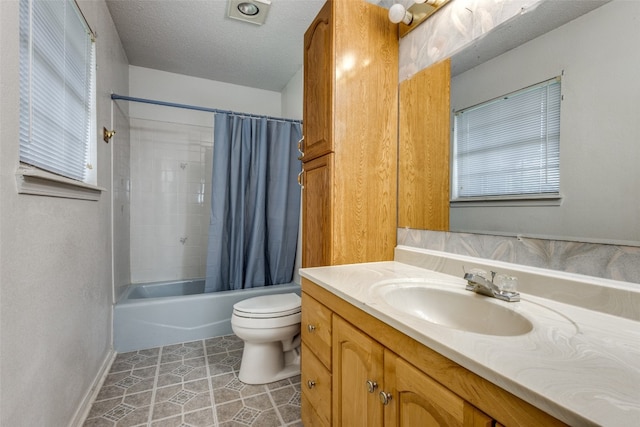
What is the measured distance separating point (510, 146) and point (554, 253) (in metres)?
0.39

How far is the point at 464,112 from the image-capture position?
1.16 m

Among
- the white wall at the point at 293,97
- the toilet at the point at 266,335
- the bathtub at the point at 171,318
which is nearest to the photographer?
the toilet at the point at 266,335

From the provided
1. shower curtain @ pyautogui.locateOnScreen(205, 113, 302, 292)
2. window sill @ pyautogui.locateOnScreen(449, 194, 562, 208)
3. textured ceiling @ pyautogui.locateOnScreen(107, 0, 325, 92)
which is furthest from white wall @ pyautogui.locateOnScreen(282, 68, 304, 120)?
window sill @ pyautogui.locateOnScreen(449, 194, 562, 208)

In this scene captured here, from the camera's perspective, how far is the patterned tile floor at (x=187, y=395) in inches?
52.4

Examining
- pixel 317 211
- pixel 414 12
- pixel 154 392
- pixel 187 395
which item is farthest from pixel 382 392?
pixel 414 12

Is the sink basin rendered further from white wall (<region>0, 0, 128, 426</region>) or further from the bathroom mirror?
white wall (<region>0, 0, 128, 426</region>)

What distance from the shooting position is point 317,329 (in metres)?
1.08

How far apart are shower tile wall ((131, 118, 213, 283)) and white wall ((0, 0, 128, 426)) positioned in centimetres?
100

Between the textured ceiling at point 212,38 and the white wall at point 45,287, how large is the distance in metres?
0.36

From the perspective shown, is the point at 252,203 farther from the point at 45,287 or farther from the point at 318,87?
the point at 45,287

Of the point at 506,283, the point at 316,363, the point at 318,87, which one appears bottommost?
the point at 316,363

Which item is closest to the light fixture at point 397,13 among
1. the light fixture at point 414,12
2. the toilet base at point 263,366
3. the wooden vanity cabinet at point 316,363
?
the light fixture at point 414,12

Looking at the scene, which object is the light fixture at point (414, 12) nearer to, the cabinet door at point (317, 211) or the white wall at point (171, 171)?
the cabinet door at point (317, 211)

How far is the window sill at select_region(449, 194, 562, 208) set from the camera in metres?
0.87
